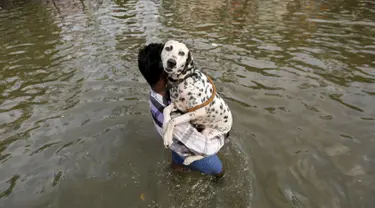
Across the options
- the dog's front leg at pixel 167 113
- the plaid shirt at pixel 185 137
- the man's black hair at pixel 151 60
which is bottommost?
the plaid shirt at pixel 185 137

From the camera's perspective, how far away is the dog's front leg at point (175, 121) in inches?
119

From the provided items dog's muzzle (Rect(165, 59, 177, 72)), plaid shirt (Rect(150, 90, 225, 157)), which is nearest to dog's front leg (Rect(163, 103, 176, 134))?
plaid shirt (Rect(150, 90, 225, 157))

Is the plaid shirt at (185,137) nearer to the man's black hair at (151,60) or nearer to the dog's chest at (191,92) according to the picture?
the dog's chest at (191,92)

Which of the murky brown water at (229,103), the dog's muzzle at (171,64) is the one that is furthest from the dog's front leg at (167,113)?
the murky brown water at (229,103)

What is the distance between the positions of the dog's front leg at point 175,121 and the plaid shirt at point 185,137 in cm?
16

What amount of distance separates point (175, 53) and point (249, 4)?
14.5 m

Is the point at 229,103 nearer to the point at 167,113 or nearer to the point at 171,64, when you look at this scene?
the point at 167,113

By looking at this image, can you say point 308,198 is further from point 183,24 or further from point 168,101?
point 183,24

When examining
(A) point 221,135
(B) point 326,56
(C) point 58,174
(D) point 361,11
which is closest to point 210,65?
(B) point 326,56

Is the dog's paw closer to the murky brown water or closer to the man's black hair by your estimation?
the man's black hair

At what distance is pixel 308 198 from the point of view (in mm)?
3725

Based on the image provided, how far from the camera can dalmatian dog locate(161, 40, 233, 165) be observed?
9.01 ft

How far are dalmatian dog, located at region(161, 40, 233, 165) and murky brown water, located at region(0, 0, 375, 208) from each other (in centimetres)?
127

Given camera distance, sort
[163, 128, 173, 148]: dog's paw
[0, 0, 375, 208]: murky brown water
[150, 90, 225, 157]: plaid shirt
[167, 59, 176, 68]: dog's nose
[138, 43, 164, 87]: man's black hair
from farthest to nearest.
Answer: [0, 0, 375, 208]: murky brown water, [150, 90, 225, 157]: plaid shirt, [163, 128, 173, 148]: dog's paw, [138, 43, 164, 87]: man's black hair, [167, 59, 176, 68]: dog's nose
